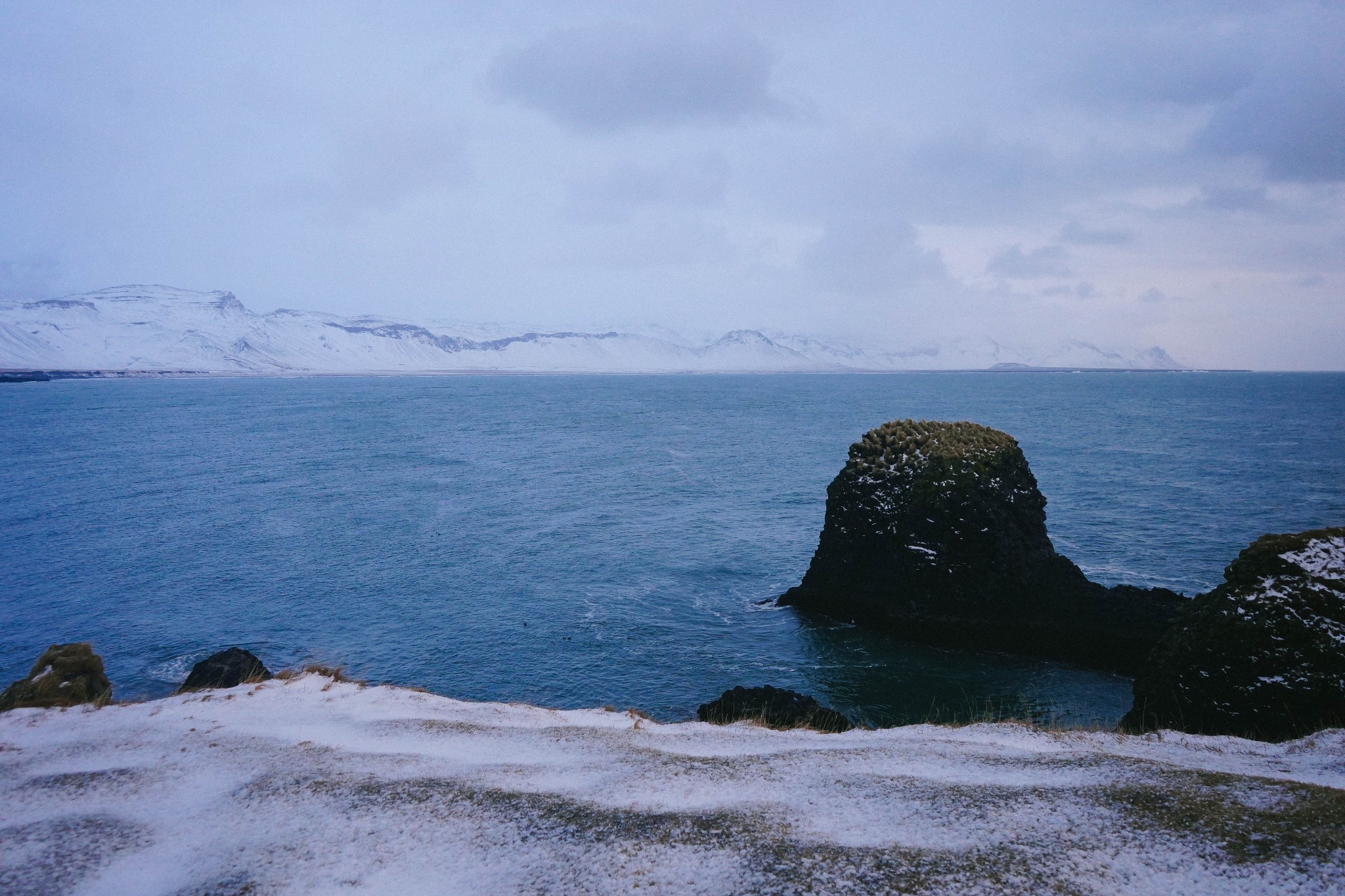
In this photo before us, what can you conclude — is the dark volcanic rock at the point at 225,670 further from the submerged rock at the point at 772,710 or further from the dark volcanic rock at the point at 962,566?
the dark volcanic rock at the point at 962,566

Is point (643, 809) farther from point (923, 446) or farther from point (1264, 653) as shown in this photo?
point (923, 446)

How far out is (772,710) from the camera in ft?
67.6

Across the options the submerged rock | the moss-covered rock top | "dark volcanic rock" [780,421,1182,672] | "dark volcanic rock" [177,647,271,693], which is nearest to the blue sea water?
"dark volcanic rock" [780,421,1182,672]

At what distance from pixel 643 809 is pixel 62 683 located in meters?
15.9

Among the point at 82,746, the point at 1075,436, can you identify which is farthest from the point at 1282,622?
the point at 1075,436

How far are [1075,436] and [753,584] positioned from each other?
253 feet

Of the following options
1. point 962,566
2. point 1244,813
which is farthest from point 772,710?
point 962,566

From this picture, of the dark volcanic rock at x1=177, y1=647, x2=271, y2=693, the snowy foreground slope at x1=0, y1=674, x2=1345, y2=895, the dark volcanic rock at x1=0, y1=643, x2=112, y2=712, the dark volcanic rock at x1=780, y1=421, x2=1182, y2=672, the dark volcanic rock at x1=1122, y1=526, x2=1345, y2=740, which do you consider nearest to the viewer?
the snowy foreground slope at x1=0, y1=674, x2=1345, y2=895

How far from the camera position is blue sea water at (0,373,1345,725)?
86.4 feet

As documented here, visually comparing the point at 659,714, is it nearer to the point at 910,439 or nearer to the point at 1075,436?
the point at 910,439

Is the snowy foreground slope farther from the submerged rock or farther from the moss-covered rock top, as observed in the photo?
the moss-covered rock top

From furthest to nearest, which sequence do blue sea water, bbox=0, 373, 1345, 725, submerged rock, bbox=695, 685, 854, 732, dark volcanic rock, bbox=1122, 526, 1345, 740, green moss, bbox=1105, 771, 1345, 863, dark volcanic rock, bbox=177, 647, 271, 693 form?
blue sea water, bbox=0, 373, 1345, 725 → dark volcanic rock, bbox=177, 647, 271, 693 → submerged rock, bbox=695, 685, 854, 732 → dark volcanic rock, bbox=1122, 526, 1345, 740 → green moss, bbox=1105, 771, 1345, 863

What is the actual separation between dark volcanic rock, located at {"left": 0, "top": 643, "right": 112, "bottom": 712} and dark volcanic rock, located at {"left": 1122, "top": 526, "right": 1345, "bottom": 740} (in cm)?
2515

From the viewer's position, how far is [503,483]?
61500 millimetres
